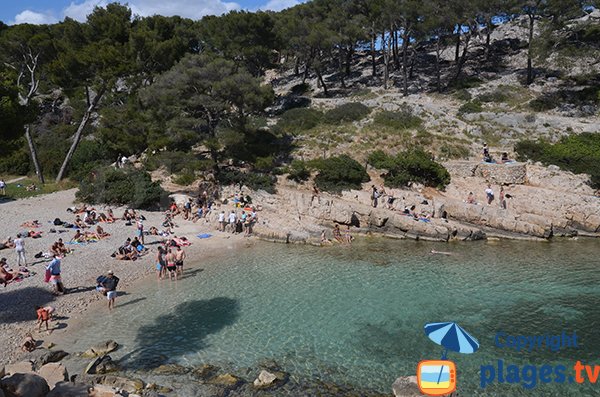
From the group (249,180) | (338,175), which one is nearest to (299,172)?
(338,175)

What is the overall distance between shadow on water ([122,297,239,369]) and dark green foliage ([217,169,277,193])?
54.2 ft

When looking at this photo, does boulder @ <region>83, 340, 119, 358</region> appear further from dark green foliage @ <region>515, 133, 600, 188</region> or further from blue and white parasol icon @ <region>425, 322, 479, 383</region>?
dark green foliage @ <region>515, 133, 600, 188</region>

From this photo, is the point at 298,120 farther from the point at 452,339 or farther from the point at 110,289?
the point at 452,339

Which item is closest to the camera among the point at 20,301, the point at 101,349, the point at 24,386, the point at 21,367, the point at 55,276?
the point at 24,386

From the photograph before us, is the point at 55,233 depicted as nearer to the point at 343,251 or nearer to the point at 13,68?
the point at 343,251

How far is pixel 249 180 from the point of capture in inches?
1350

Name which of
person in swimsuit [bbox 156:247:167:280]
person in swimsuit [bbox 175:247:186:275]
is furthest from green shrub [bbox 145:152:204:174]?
person in swimsuit [bbox 156:247:167:280]

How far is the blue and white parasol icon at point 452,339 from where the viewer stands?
10.2 meters

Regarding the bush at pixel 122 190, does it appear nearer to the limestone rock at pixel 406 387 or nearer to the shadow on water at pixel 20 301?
the shadow on water at pixel 20 301

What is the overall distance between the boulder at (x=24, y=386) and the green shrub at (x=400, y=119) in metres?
38.7

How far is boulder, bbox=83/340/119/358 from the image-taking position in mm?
13641

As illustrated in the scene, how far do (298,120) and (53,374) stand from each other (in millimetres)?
37200

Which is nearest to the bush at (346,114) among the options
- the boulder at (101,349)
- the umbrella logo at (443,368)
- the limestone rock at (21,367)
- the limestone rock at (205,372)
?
the boulder at (101,349)

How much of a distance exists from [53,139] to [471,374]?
167 feet
